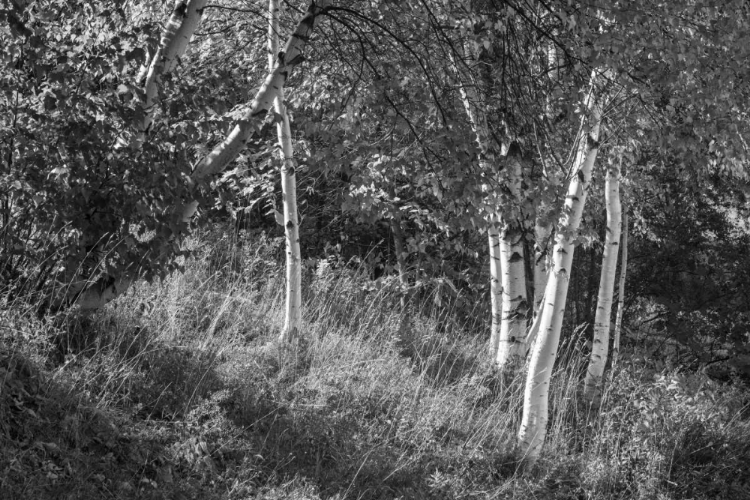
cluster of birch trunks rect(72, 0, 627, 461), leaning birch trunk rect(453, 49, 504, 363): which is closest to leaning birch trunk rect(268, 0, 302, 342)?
cluster of birch trunks rect(72, 0, 627, 461)

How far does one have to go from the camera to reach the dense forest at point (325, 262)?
4918 millimetres

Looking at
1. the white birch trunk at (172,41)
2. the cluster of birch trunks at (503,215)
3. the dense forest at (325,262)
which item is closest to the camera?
the dense forest at (325,262)

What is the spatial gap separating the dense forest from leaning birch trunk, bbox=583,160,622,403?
0.04 meters

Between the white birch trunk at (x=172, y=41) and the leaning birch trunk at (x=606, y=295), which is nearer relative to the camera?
the white birch trunk at (x=172, y=41)

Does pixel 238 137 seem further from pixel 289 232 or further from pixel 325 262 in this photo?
pixel 325 262

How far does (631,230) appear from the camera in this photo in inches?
519

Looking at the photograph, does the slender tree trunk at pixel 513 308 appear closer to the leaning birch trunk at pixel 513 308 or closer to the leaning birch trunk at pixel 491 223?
the leaning birch trunk at pixel 513 308

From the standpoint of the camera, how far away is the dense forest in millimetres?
4918

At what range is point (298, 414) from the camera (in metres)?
6.14

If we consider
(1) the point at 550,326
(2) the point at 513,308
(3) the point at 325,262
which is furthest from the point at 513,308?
(3) the point at 325,262

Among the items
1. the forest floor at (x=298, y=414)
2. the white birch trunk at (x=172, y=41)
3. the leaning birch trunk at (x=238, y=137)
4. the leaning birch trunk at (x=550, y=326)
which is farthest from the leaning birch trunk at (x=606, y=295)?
the white birch trunk at (x=172, y=41)

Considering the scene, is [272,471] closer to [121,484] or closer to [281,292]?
[121,484]

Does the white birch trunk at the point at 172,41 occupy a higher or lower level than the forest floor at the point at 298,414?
higher

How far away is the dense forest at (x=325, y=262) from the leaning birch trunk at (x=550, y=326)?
26mm
